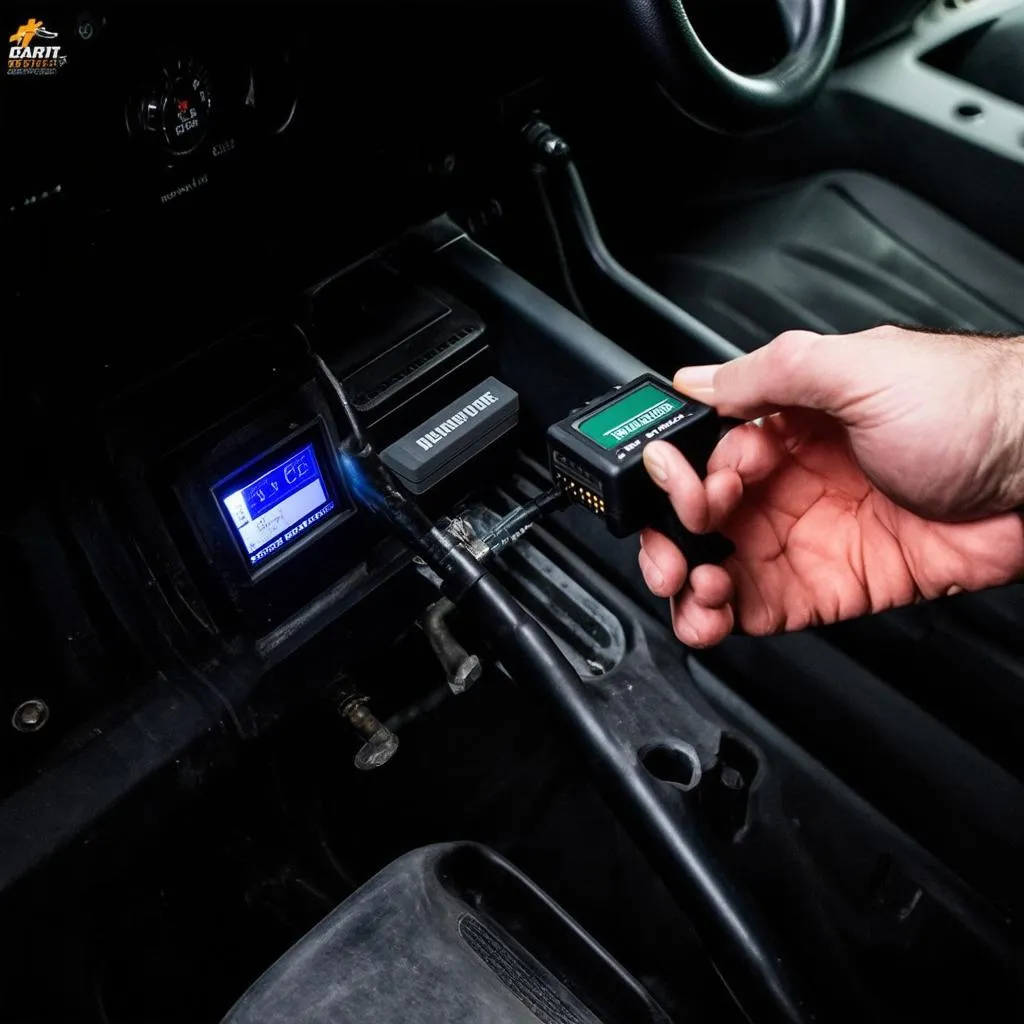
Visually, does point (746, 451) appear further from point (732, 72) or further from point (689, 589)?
point (732, 72)

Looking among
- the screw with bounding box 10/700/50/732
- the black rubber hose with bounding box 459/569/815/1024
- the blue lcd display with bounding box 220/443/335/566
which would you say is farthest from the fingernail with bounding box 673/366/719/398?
the screw with bounding box 10/700/50/732

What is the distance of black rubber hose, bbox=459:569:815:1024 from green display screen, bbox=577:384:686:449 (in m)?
0.16

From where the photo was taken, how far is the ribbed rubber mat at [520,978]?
92 cm

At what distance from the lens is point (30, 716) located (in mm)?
911

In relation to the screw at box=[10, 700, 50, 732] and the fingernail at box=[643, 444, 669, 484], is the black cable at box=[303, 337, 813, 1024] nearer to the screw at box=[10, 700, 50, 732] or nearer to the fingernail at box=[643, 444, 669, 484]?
the fingernail at box=[643, 444, 669, 484]

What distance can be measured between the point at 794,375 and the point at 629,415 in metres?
0.14

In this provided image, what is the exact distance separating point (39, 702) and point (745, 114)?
0.85 meters

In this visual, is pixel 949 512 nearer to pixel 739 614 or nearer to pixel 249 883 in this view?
pixel 739 614

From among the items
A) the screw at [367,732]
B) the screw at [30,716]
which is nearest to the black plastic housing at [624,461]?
the screw at [367,732]

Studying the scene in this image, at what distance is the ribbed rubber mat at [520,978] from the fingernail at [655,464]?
45cm

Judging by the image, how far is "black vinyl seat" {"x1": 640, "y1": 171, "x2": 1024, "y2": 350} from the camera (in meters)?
1.53

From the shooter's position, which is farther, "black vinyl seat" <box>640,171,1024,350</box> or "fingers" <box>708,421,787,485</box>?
"black vinyl seat" <box>640,171,1024,350</box>

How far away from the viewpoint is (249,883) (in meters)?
1.18

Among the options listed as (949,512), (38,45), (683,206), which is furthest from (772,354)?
(683,206)
